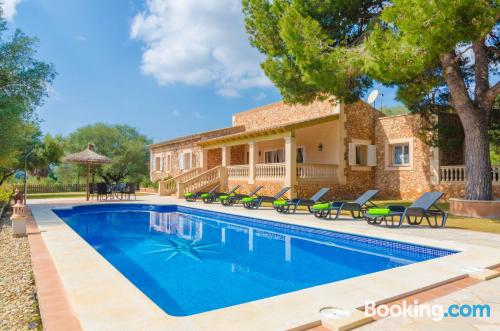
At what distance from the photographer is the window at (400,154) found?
18.0 meters

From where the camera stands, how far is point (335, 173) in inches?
690

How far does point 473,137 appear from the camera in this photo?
1122 centimetres

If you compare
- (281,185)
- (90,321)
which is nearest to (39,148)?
(281,185)

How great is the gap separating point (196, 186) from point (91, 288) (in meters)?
15.9

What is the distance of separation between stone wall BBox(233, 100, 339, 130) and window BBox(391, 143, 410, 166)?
4212 millimetres

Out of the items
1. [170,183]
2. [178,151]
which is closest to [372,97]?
[170,183]

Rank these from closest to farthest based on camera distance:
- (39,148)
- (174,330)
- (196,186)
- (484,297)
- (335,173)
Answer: (174,330) → (484,297) → (335,173) → (196,186) → (39,148)

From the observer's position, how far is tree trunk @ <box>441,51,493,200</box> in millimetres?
11094

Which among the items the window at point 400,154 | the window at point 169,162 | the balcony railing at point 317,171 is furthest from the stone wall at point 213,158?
the window at point 400,154

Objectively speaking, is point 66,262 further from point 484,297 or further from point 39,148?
point 39,148

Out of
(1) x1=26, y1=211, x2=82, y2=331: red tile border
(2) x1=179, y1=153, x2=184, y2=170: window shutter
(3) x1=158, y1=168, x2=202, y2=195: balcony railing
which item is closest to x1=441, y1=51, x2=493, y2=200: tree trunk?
(1) x1=26, y1=211, x2=82, y2=331: red tile border

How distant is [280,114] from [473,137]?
12.1m

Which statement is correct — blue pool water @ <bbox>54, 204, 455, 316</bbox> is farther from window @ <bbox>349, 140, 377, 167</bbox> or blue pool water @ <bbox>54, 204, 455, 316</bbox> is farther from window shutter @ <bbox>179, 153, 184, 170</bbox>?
window shutter @ <bbox>179, 153, 184, 170</bbox>

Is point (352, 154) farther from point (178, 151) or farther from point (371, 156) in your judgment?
point (178, 151)
